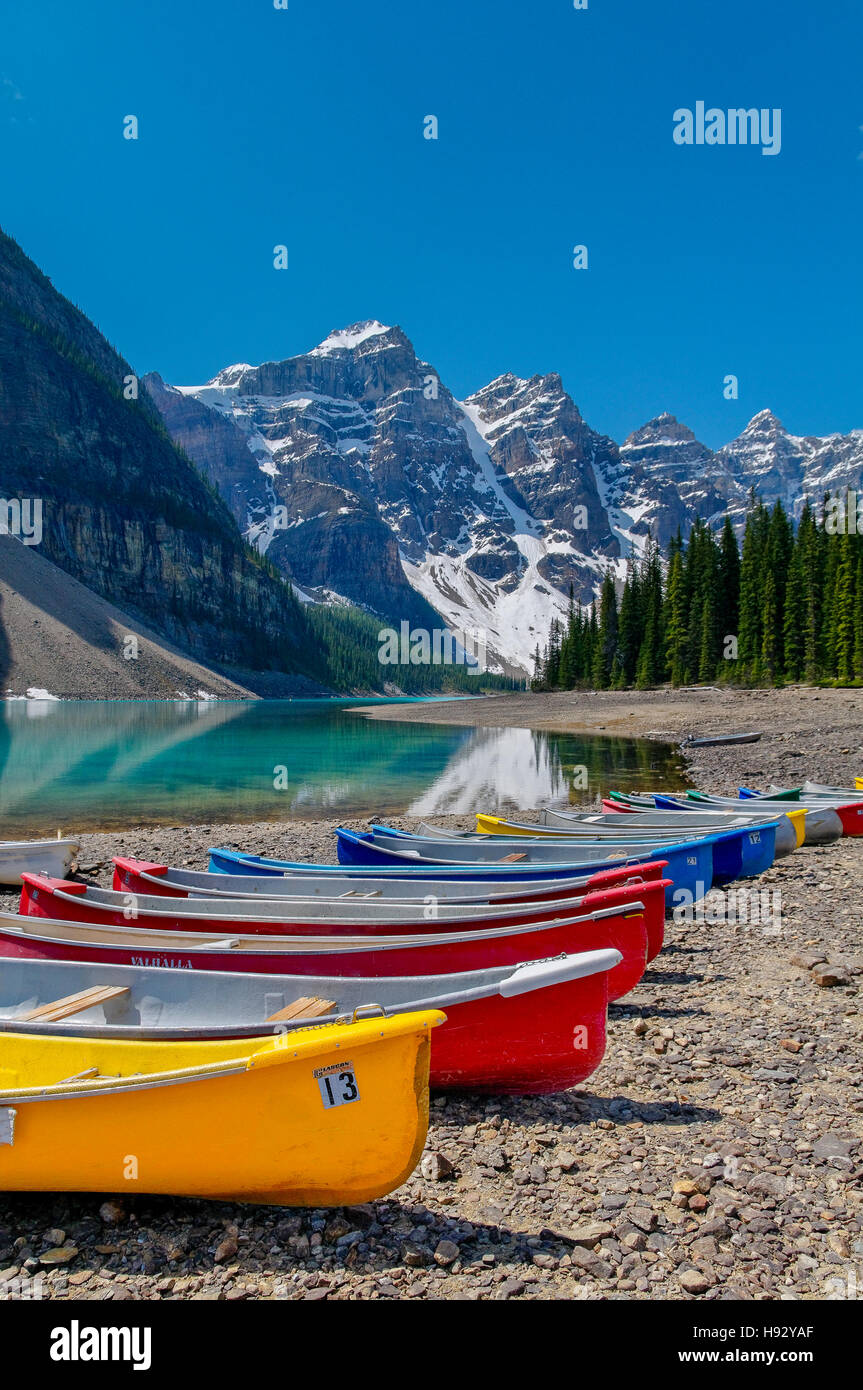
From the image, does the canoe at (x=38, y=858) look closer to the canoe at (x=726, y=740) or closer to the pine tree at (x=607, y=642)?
the canoe at (x=726, y=740)

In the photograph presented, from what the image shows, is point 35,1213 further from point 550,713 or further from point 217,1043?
point 550,713

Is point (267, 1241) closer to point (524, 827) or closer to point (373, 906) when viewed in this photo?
point (373, 906)

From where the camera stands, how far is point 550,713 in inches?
2778

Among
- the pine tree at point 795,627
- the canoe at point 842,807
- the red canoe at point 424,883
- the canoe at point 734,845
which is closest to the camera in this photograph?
the red canoe at point 424,883

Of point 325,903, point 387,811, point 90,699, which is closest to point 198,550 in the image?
point 90,699

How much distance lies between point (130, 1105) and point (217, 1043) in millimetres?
547

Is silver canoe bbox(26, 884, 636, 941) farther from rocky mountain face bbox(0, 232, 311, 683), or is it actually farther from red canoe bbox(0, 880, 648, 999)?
rocky mountain face bbox(0, 232, 311, 683)

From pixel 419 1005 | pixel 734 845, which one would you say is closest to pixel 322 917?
pixel 419 1005

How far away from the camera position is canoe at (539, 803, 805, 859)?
12414mm

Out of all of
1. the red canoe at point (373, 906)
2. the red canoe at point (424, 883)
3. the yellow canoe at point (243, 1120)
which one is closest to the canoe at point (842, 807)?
the red canoe at point (424, 883)

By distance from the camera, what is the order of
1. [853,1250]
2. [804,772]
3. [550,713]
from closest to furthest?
[853,1250] < [804,772] < [550,713]

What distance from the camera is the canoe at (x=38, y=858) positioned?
14.0 m

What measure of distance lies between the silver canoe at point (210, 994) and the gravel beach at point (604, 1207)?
1.10 m

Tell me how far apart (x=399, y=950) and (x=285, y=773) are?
1064 inches
